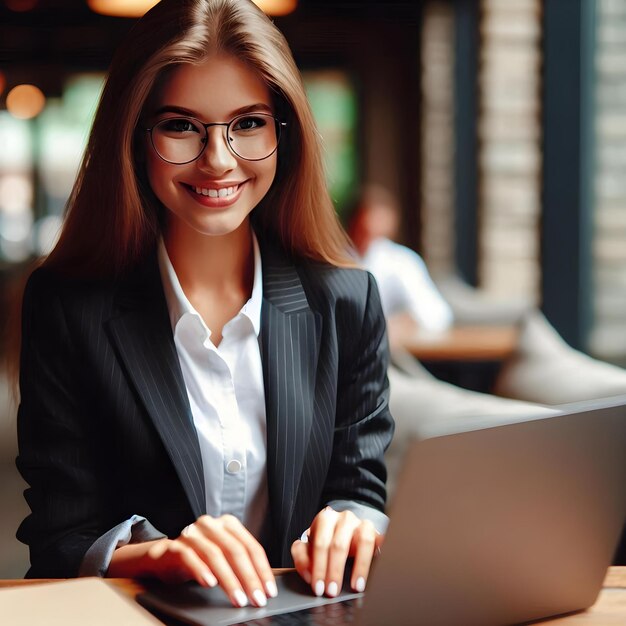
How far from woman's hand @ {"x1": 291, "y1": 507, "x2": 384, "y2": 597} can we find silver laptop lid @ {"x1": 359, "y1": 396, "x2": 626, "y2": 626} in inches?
6.9

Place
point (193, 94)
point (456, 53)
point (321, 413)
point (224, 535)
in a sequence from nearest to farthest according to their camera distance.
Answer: point (224, 535) → point (193, 94) → point (321, 413) → point (456, 53)

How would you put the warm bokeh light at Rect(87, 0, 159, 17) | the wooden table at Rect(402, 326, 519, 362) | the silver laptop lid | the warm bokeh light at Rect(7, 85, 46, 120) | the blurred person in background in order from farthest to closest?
the warm bokeh light at Rect(7, 85, 46, 120) < the warm bokeh light at Rect(87, 0, 159, 17) < the blurred person in background < the wooden table at Rect(402, 326, 519, 362) < the silver laptop lid

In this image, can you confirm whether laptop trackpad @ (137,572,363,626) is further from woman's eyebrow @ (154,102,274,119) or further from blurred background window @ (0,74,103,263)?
blurred background window @ (0,74,103,263)

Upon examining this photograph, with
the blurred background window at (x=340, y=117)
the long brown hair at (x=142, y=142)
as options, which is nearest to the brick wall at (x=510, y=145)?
the long brown hair at (x=142, y=142)

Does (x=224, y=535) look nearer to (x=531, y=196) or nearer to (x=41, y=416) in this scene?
(x=41, y=416)

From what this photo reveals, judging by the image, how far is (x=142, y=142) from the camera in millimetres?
Result: 1467

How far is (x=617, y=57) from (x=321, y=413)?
311 cm

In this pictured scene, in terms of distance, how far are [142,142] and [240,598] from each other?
75 centimetres

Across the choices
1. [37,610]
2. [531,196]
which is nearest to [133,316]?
[37,610]

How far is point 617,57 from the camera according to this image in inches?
→ 160

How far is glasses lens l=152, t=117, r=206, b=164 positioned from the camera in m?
1.41

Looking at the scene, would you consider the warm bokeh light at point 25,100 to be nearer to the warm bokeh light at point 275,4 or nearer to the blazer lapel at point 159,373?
the warm bokeh light at point 275,4

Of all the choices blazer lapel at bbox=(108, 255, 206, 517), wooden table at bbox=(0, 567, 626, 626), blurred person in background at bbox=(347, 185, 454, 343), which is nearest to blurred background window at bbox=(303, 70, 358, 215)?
blurred person in background at bbox=(347, 185, 454, 343)

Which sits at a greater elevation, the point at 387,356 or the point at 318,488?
the point at 387,356
